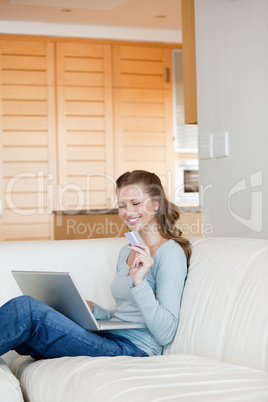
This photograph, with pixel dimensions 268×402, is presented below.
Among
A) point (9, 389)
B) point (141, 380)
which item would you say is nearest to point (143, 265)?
point (141, 380)

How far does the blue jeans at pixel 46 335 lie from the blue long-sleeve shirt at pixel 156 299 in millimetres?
79

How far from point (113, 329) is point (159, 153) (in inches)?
146

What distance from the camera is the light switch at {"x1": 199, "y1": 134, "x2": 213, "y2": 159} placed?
308 centimetres

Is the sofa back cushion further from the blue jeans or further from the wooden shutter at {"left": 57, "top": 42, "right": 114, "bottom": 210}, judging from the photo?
the wooden shutter at {"left": 57, "top": 42, "right": 114, "bottom": 210}

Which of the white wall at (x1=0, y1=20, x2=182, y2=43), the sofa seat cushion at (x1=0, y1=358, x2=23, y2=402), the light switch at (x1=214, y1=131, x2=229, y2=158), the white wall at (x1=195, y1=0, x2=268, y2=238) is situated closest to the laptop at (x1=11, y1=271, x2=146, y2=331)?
the sofa seat cushion at (x1=0, y1=358, x2=23, y2=402)

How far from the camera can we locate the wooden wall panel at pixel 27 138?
542 cm

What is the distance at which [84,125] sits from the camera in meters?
5.62

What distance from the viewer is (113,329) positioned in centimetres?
223

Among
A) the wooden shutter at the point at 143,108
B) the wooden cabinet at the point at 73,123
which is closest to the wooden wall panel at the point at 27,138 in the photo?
the wooden cabinet at the point at 73,123

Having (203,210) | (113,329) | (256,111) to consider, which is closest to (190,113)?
(203,210)

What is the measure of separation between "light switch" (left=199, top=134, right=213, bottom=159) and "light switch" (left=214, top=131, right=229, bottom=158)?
0.06 meters

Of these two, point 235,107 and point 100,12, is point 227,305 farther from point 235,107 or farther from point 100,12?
point 100,12

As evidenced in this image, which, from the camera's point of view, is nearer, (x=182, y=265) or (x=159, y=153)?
(x=182, y=265)

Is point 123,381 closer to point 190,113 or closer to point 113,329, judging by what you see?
point 113,329
